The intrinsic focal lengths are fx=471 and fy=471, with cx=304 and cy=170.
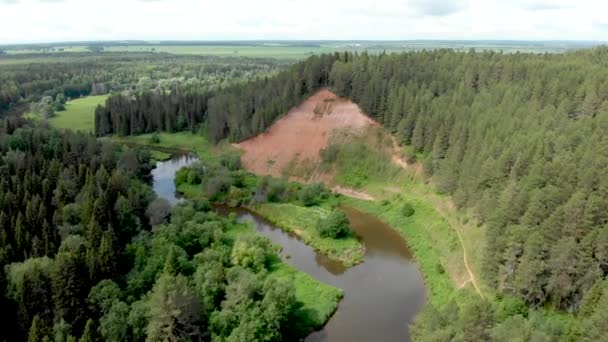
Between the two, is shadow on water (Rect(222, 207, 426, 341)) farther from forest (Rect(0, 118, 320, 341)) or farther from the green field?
the green field

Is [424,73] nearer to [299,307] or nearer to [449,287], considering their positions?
[449,287]

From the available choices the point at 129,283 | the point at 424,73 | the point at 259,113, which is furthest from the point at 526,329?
the point at 259,113

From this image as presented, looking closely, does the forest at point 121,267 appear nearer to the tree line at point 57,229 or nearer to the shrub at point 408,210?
the tree line at point 57,229

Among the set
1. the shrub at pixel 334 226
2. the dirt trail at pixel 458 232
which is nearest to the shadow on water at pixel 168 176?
the shrub at pixel 334 226

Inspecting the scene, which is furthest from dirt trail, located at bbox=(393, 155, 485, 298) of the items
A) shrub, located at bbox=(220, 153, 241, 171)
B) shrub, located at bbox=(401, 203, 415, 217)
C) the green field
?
the green field

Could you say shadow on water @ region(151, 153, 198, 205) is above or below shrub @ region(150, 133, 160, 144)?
below

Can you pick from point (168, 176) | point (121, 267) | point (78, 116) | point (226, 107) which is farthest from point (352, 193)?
point (78, 116)

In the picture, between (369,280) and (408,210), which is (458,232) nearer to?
(408,210)
